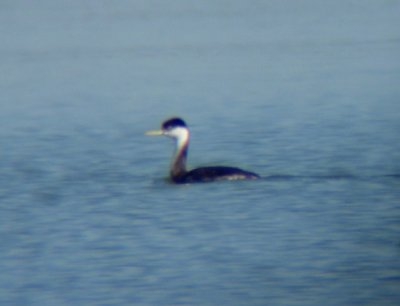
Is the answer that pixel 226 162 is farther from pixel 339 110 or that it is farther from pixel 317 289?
pixel 317 289

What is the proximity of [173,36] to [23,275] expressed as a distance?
884 inches

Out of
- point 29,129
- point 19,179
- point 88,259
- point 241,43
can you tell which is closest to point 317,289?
point 88,259

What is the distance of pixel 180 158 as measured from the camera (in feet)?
47.4

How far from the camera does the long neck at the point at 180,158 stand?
46.9 ft

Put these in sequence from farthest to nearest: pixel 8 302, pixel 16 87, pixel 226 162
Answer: pixel 16 87 < pixel 226 162 < pixel 8 302

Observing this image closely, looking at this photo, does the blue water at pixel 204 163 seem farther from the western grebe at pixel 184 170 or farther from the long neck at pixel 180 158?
the long neck at pixel 180 158

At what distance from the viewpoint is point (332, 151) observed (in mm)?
16156

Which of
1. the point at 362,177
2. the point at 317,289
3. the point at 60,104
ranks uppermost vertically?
the point at 60,104

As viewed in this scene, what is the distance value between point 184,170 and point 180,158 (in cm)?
18

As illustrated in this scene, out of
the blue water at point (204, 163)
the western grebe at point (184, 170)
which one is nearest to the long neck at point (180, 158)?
the western grebe at point (184, 170)

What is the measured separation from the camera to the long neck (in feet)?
46.9

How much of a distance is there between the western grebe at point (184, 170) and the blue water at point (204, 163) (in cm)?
9

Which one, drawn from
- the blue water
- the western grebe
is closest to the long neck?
the western grebe

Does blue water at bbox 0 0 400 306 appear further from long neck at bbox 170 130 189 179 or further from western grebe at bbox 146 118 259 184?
long neck at bbox 170 130 189 179
